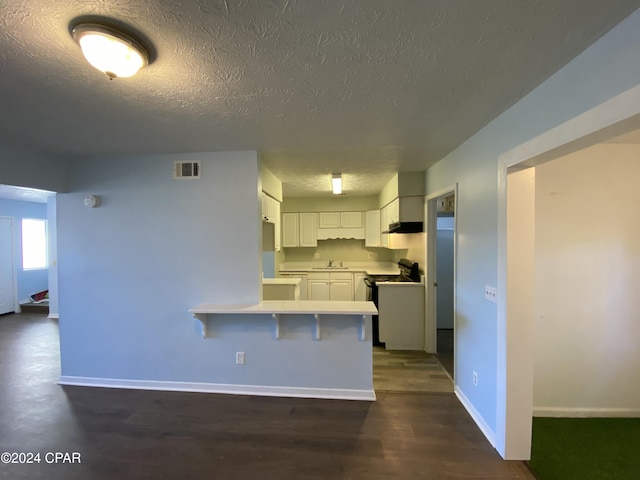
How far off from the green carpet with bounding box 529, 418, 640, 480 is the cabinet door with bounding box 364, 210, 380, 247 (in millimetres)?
3499

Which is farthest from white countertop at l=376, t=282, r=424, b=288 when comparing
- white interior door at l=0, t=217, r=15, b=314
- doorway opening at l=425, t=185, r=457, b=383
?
white interior door at l=0, t=217, r=15, b=314

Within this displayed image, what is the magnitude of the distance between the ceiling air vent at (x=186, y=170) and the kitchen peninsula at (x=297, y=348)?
1.35 meters

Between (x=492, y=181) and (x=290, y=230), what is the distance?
13.9 feet

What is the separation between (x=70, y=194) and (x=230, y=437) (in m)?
2.95

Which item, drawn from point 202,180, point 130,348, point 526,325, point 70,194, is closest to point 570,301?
point 526,325

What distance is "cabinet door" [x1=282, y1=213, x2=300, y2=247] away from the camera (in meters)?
5.86

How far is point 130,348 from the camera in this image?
2938 mm

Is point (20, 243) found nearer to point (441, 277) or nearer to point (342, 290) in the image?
point (342, 290)

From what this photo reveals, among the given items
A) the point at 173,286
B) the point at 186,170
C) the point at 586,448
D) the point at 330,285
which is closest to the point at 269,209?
the point at 186,170

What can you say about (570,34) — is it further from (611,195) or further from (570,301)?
(570,301)

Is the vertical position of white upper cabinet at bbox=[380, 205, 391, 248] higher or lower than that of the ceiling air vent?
lower

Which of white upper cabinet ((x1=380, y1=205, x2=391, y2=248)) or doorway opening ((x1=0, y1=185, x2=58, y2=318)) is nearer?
white upper cabinet ((x1=380, y1=205, x2=391, y2=248))

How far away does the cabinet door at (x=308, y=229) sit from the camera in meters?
5.83

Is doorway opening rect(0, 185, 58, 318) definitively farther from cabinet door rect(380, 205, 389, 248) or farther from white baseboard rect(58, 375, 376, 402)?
cabinet door rect(380, 205, 389, 248)
